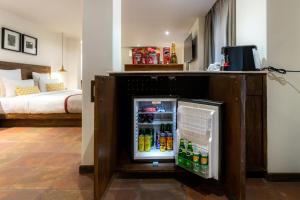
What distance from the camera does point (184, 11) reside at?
4.51 metres

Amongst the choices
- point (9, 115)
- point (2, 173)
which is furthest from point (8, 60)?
point (2, 173)

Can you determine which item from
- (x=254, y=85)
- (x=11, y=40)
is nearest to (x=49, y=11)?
(x=11, y=40)

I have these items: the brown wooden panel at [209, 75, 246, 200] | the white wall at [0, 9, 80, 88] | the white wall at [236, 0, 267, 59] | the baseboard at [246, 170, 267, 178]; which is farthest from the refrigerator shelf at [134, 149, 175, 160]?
the white wall at [0, 9, 80, 88]

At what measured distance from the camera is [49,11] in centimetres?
467

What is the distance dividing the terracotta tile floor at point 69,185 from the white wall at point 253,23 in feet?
3.76

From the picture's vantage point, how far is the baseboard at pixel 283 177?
1.95 m

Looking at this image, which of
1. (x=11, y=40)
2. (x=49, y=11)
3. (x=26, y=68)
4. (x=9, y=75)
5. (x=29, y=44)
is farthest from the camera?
(x=29, y=44)

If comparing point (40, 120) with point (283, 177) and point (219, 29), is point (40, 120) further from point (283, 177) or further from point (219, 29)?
point (283, 177)

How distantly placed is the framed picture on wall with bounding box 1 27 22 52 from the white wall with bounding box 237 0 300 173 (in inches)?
189

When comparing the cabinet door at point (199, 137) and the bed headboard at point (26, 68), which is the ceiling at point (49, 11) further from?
the cabinet door at point (199, 137)

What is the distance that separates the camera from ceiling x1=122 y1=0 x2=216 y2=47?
406 centimetres

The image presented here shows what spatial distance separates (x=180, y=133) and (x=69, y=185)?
3.38ft

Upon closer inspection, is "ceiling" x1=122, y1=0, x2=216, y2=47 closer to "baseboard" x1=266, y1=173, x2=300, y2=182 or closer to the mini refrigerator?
the mini refrigerator

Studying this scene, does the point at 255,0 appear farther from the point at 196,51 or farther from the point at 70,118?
the point at 70,118
